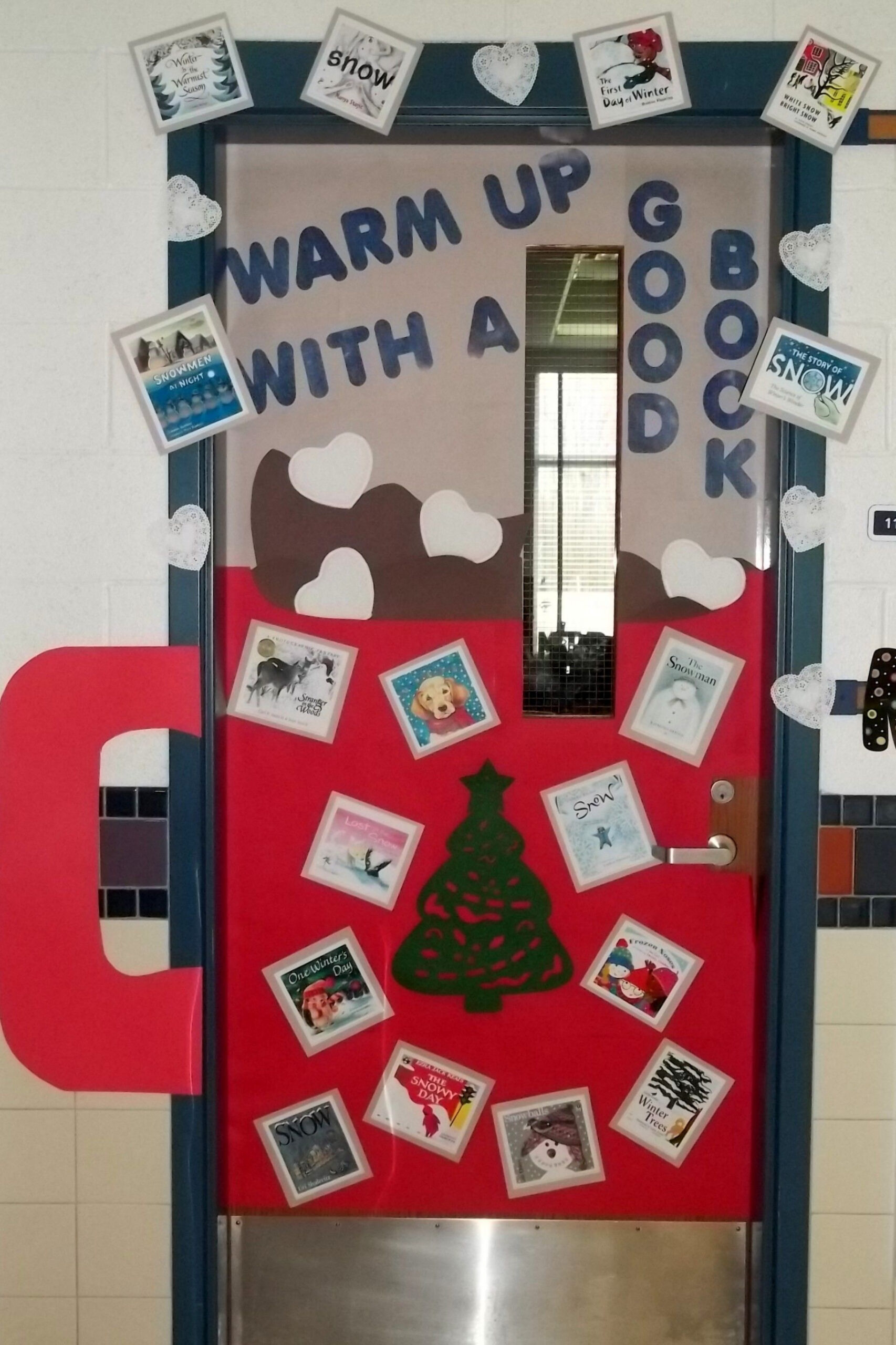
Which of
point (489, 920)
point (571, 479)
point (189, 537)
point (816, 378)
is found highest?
point (816, 378)

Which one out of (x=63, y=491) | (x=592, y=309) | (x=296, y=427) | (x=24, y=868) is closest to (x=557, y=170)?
(x=592, y=309)

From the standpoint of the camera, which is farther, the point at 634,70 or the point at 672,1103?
the point at 672,1103

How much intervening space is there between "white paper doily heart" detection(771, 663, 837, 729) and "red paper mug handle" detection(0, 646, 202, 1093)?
38.5 inches

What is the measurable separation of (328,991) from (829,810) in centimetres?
86

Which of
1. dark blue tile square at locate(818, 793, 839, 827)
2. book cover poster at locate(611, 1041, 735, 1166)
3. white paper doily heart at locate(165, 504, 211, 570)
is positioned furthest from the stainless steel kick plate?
white paper doily heart at locate(165, 504, 211, 570)

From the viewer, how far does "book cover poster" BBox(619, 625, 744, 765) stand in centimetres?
191

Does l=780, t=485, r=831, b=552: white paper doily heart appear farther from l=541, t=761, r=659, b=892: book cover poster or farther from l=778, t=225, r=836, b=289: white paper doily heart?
l=541, t=761, r=659, b=892: book cover poster

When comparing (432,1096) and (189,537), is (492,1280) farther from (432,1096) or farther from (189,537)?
(189,537)

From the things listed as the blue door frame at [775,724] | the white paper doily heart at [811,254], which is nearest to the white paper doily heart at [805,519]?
the blue door frame at [775,724]

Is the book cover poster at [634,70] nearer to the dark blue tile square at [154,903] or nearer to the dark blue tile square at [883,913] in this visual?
the dark blue tile square at [883,913]

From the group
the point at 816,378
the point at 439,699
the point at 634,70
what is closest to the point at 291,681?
the point at 439,699

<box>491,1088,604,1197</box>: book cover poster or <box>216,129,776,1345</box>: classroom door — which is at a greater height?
<box>216,129,776,1345</box>: classroom door

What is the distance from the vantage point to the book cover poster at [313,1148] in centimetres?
194

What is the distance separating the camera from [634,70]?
1.78m
